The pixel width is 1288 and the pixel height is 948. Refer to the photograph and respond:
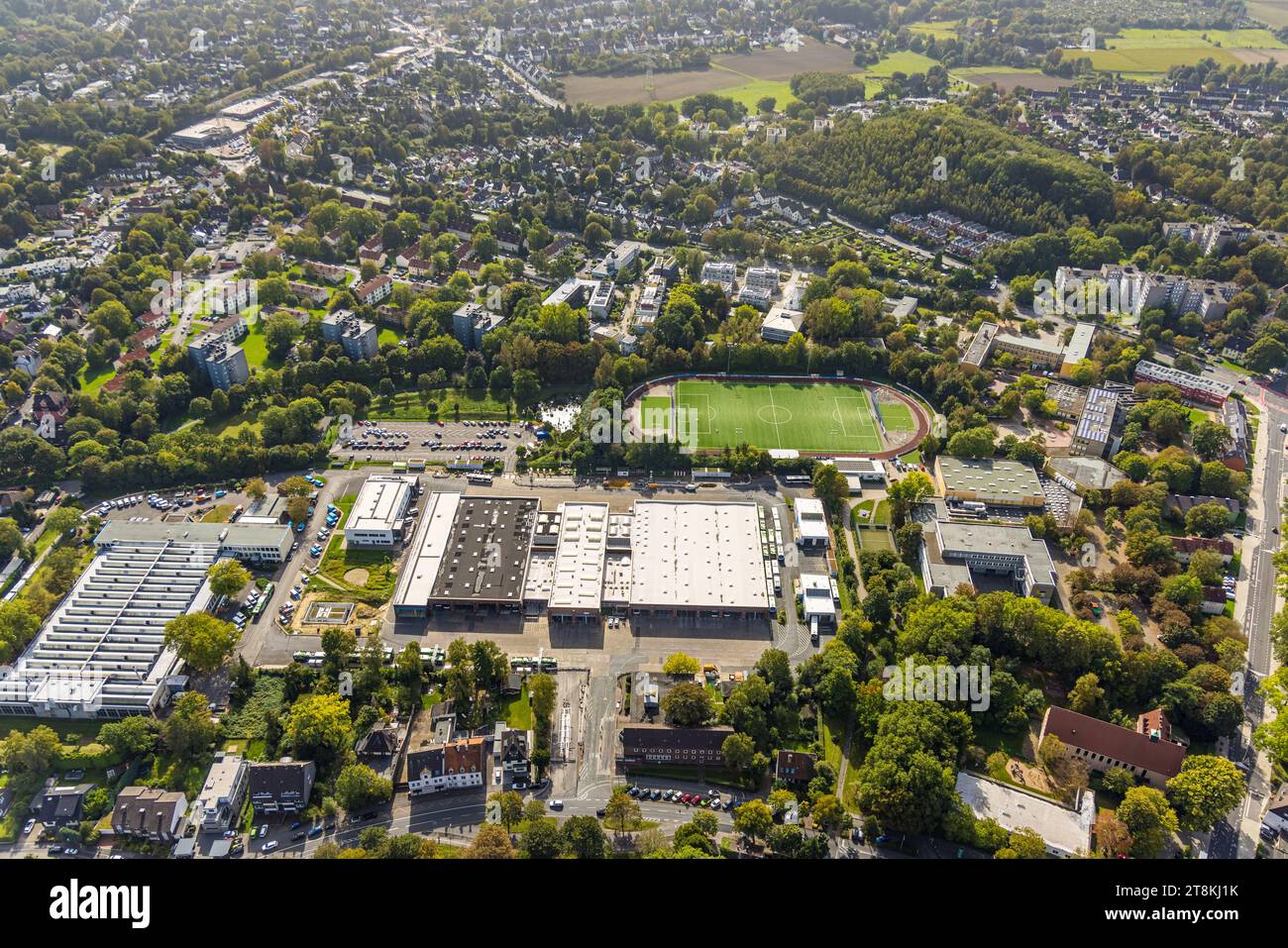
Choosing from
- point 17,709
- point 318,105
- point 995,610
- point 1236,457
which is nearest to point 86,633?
point 17,709

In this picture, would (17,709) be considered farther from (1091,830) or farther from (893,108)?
(893,108)

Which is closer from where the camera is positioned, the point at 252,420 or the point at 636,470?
the point at 636,470

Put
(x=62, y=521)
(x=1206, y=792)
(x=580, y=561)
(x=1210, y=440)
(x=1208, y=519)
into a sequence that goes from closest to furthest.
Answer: (x=1206, y=792) → (x=580, y=561) → (x=62, y=521) → (x=1208, y=519) → (x=1210, y=440)

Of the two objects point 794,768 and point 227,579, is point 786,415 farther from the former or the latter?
point 227,579

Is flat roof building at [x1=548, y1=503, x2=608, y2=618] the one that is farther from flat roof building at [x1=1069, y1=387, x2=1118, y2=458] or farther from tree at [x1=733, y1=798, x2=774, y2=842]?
flat roof building at [x1=1069, y1=387, x2=1118, y2=458]

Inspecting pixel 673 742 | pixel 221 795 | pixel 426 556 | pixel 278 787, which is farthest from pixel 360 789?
pixel 426 556

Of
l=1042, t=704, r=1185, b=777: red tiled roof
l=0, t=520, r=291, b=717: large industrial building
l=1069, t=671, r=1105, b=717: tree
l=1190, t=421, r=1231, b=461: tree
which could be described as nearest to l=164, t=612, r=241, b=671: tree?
l=0, t=520, r=291, b=717: large industrial building

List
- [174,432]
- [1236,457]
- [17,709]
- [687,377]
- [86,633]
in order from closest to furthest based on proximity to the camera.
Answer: [17,709]
[86,633]
[1236,457]
[174,432]
[687,377]
